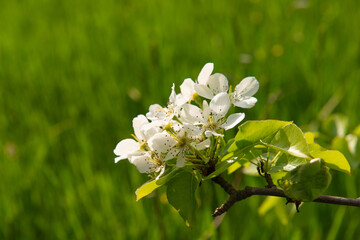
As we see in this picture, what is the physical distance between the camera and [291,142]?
514 mm

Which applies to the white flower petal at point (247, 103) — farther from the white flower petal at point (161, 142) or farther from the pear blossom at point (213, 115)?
the white flower petal at point (161, 142)

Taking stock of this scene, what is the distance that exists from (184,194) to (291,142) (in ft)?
0.54

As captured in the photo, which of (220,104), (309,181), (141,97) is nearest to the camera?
(309,181)

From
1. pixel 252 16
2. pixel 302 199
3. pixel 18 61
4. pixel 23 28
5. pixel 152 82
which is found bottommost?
pixel 302 199

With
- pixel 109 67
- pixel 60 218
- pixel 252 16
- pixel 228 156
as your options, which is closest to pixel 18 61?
pixel 109 67

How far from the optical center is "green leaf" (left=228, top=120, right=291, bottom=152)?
0.53 m

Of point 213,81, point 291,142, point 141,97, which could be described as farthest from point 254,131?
point 141,97

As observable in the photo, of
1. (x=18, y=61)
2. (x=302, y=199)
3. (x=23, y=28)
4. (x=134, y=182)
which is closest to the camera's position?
(x=302, y=199)

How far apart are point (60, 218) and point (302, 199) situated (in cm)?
114

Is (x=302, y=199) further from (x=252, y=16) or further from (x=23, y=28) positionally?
(x=23, y=28)

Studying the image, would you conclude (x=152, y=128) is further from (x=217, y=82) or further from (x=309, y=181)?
(x=309, y=181)

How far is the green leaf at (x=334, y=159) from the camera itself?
20.3 inches

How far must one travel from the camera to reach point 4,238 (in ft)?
4.55

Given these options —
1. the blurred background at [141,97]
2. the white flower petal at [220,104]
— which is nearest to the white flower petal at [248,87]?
the white flower petal at [220,104]
